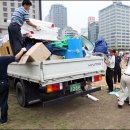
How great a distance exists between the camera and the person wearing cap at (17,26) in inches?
240

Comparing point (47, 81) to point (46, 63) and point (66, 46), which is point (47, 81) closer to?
point (46, 63)

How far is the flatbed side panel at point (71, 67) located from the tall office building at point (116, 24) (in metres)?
67.9

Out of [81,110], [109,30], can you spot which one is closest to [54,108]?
[81,110]

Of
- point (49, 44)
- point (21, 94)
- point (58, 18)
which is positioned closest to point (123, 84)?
point (49, 44)

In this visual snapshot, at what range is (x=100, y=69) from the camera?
22.9 ft

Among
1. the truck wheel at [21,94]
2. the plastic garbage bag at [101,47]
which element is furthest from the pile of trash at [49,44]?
the truck wheel at [21,94]

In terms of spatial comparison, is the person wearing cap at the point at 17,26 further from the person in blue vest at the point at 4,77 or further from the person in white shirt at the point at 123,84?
the person in white shirt at the point at 123,84

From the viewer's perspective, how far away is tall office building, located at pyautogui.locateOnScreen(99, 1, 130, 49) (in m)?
74.9

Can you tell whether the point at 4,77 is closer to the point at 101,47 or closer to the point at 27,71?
the point at 27,71

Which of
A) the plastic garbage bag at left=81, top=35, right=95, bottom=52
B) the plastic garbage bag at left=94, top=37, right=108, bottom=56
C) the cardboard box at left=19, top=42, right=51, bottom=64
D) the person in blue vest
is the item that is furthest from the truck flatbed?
the plastic garbage bag at left=94, top=37, right=108, bottom=56

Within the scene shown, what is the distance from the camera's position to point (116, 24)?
254 ft

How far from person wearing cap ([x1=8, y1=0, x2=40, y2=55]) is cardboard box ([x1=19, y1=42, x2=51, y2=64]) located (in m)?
0.67

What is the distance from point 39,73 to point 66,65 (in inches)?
30.4

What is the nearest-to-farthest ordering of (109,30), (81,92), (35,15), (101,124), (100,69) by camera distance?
(101,124), (81,92), (100,69), (109,30), (35,15)
